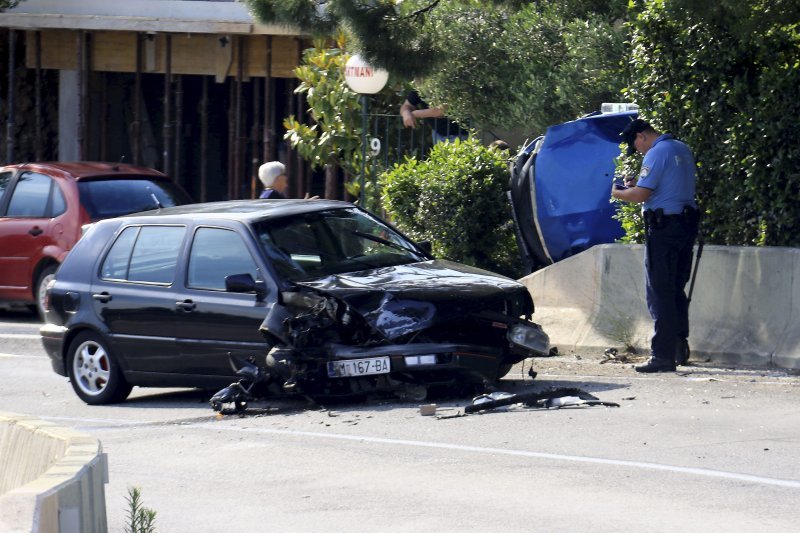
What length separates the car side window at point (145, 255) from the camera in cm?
1040

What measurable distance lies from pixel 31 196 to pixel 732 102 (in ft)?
28.2

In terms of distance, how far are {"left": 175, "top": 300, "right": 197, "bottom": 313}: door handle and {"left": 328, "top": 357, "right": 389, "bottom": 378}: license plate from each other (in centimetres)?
137

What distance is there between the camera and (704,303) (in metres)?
11.0

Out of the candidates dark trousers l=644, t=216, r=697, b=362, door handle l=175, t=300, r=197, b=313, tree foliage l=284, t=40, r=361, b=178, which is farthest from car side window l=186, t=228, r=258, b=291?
tree foliage l=284, t=40, r=361, b=178

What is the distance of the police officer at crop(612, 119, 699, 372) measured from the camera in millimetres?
10297

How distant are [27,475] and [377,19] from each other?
7155 millimetres

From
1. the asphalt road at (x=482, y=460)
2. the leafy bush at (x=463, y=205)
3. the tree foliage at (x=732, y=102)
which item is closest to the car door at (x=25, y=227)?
the leafy bush at (x=463, y=205)

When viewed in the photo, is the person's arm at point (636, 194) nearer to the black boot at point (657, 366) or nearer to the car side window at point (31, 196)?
the black boot at point (657, 366)

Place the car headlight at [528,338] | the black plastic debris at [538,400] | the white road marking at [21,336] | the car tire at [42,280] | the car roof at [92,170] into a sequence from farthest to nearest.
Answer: the car tire at [42,280]
the car roof at [92,170]
the white road marking at [21,336]
the car headlight at [528,338]
the black plastic debris at [538,400]

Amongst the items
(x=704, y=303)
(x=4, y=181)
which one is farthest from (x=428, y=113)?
(x=704, y=303)

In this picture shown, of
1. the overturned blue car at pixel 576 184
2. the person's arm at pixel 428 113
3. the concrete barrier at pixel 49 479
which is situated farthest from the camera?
the person's arm at pixel 428 113

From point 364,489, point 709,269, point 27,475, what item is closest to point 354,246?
point 709,269

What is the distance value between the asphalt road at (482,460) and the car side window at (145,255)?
104 centimetres

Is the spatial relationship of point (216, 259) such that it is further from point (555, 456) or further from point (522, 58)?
point (522, 58)
